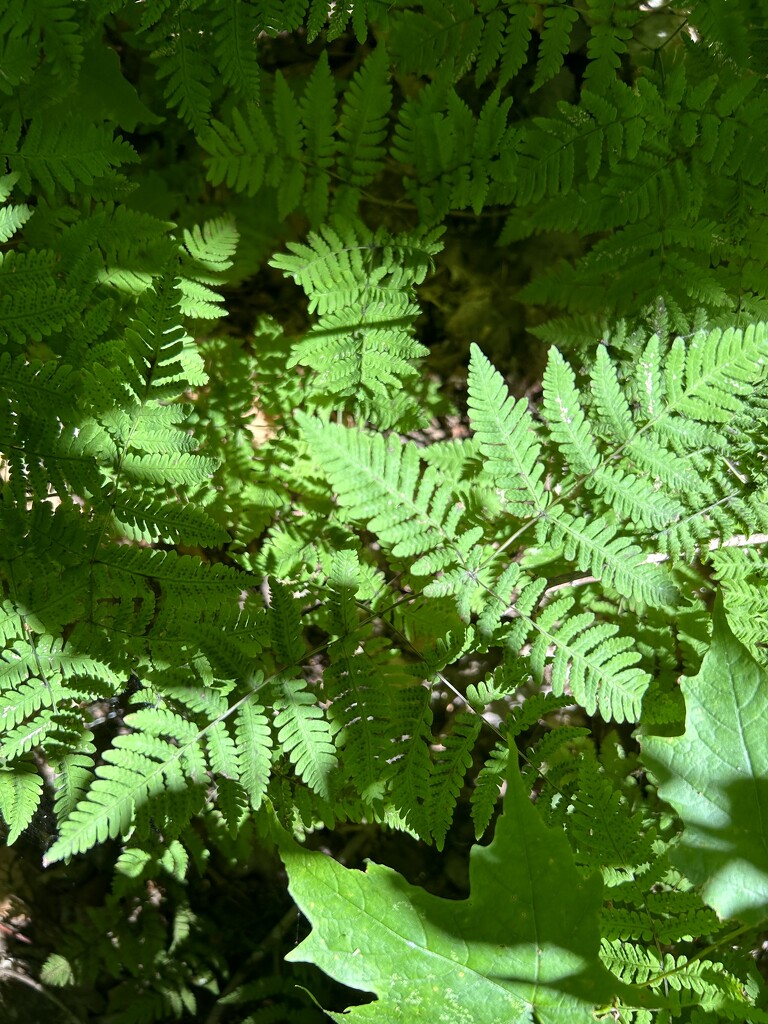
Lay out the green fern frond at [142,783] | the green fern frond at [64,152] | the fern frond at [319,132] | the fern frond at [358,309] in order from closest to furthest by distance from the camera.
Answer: the green fern frond at [142,783], the green fern frond at [64,152], the fern frond at [319,132], the fern frond at [358,309]

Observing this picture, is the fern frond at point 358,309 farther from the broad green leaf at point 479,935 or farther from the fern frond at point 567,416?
the broad green leaf at point 479,935

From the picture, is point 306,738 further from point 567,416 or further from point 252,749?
point 567,416

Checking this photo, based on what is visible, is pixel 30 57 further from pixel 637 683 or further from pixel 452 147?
pixel 637 683

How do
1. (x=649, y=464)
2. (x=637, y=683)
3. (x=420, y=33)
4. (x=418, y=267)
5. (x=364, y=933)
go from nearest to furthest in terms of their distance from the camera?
(x=364, y=933) → (x=637, y=683) → (x=649, y=464) → (x=420, y=33) → (x=418, y=267)

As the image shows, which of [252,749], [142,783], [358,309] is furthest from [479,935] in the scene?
[358,309]

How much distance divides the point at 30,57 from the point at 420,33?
3.94 ft

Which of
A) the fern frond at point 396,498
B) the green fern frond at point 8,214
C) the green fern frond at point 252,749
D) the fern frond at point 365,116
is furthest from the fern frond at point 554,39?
the green fern frond at point 252,749

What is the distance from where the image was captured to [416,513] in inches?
87.5

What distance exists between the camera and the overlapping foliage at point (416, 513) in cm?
174

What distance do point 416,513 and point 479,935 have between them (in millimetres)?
1081

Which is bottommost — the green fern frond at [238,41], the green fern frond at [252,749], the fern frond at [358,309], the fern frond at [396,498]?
the green fern frond at [252,749]

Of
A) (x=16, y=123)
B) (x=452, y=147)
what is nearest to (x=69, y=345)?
(x=16, y=123)

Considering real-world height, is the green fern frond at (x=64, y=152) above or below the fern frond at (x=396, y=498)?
above

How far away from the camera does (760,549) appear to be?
9.07ft
